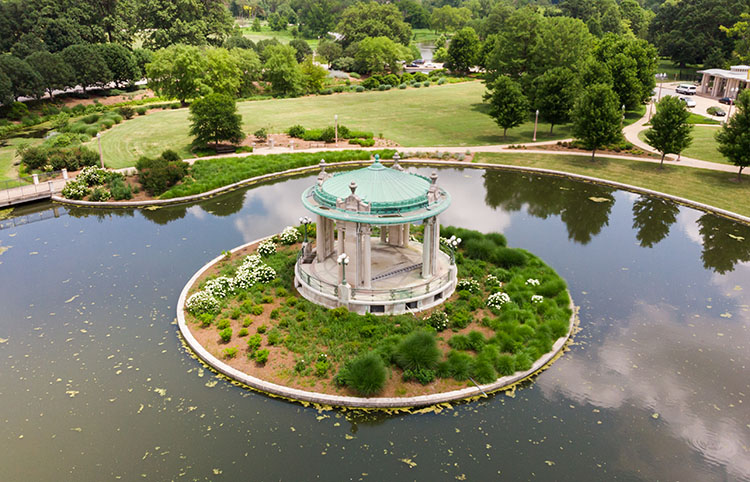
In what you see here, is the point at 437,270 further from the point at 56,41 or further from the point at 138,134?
the point at 56,41

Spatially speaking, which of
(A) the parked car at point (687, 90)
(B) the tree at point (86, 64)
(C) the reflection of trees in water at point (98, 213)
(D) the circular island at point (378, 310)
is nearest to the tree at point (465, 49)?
(A) the parked car at point (687, 90)

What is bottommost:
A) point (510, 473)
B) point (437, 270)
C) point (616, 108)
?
point (510, 473)

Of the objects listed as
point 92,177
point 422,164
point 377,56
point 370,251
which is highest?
point 377,56

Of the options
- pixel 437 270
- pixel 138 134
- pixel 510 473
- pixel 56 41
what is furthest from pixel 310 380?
pixel 56 41

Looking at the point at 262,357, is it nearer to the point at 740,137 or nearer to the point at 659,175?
the point at 659,175

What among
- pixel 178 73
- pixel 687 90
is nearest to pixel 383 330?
pixel 178 73

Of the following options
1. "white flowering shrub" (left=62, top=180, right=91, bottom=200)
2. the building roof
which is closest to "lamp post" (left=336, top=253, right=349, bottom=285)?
the building roof
